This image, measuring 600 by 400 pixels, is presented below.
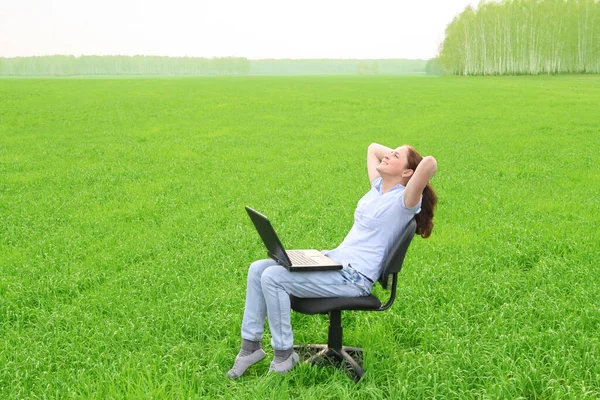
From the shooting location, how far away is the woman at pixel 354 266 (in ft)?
16.9

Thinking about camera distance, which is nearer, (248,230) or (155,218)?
(248,230)

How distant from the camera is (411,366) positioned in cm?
565

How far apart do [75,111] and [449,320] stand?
3477cm

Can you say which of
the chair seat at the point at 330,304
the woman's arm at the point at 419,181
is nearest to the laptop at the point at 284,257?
the chair seat at the point at 330,304

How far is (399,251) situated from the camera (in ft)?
16.9

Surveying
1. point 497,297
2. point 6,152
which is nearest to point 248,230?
point 497,297

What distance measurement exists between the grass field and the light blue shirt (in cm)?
98

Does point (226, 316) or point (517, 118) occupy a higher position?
point (517, 118)

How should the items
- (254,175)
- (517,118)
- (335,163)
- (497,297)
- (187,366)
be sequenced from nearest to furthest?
(187,366) → (497,297) → (254,175) → (335,163) → (517,118)

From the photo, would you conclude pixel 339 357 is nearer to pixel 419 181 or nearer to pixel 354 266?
pixel 354 266

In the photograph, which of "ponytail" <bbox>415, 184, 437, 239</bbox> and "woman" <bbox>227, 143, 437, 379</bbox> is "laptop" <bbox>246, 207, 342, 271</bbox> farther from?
"ponytail" <bbox>415, 184, 437, 239</bbox>

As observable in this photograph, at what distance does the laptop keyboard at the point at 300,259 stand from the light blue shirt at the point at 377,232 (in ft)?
0.91

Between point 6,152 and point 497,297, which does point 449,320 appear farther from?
point 6,152

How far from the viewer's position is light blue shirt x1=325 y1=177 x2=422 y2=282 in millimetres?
5387
